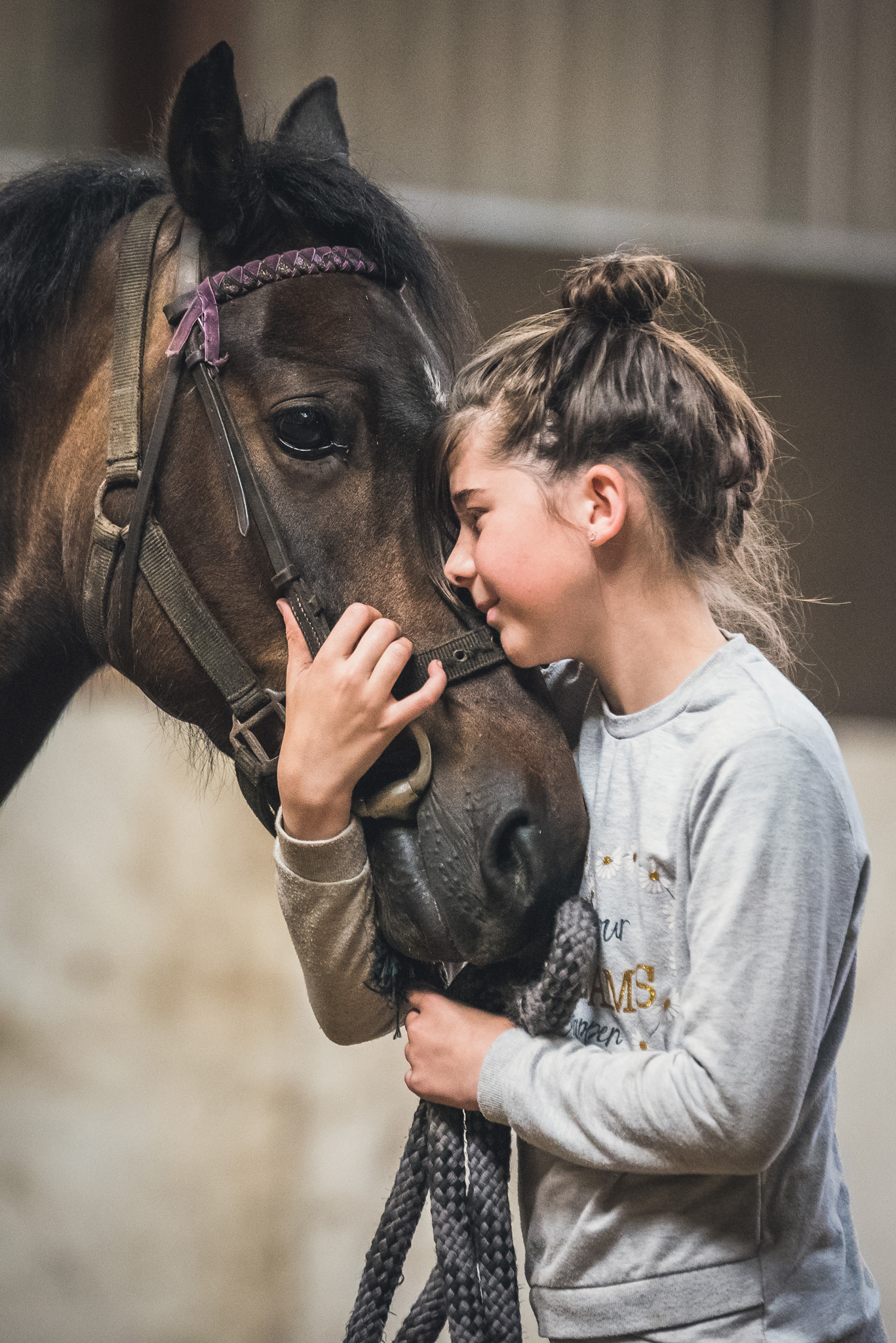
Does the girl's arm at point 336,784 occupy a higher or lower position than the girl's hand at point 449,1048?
higher

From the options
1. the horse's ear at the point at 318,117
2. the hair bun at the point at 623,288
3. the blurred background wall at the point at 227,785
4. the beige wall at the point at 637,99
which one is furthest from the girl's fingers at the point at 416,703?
the beige wall at the point at 637,99

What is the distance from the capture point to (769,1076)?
0.50 m

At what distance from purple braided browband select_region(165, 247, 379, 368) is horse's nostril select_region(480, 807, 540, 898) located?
376mm

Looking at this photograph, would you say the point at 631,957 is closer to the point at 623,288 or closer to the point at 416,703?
the point at 416,703

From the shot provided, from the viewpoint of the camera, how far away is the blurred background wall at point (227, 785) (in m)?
1.76

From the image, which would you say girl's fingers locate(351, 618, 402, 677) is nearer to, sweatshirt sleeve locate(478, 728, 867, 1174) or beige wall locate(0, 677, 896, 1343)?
sweatshirt sleeve locate(478, 728, 867, 1174)

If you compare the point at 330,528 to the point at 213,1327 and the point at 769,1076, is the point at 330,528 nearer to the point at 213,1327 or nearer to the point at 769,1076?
the point at 769,1076

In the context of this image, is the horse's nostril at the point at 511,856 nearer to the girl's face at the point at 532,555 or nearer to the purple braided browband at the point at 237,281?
the girl's face at the point at 532,555

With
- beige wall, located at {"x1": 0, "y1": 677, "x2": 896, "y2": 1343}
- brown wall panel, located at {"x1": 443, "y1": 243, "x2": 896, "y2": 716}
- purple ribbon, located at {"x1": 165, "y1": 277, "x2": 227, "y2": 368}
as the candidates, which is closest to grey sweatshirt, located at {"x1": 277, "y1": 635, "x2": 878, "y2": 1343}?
purple ribbon, located at {"x1": 165, "y1": 277, "x2": 227, "y2": 368}

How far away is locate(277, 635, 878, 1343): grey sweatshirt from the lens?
512 millimetres

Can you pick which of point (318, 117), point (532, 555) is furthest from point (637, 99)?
point (532, 555)

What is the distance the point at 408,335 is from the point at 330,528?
0.55 ft

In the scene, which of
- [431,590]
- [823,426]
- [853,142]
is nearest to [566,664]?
[431,590]

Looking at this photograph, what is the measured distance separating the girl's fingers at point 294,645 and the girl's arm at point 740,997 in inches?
10.3
